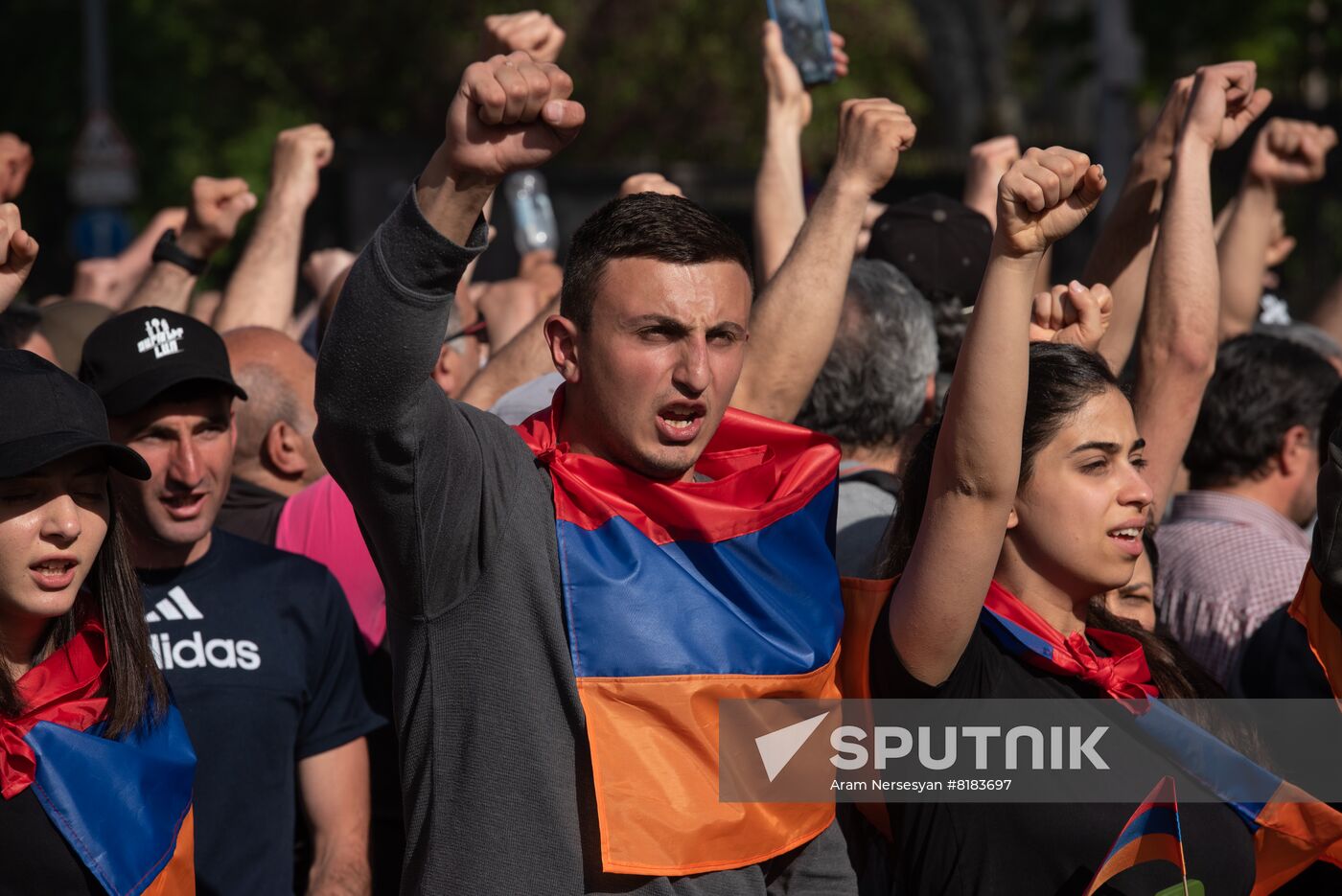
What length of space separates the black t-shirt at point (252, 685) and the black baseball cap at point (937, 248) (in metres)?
1.85

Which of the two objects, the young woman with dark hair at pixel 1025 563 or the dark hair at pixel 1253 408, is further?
the dark hair at pixel 1253 408

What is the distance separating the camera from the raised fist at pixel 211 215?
496 cm

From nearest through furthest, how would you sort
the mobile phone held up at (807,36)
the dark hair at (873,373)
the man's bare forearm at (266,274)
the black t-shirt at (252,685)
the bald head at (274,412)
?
1. the black t-shirt at (252,685)
2. the dark hair at (873,373)
3. the bald head at (274,412)
4. the mobile phone held up at (807,36)
5. the man's bare forearm at (266,274)

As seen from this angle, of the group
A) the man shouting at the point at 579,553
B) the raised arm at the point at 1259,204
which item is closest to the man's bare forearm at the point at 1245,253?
the raised arm at the point at 1259,204

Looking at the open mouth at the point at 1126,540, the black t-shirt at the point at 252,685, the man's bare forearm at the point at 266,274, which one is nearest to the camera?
the open mouth at the point at 1126,540

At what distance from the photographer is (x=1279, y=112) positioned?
9.38 meters

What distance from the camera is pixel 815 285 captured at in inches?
142

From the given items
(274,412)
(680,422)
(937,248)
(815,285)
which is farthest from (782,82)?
(680,422)

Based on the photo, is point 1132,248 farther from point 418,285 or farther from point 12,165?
point 12,165

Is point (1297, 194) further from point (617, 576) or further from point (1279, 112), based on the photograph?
point (617, 576)

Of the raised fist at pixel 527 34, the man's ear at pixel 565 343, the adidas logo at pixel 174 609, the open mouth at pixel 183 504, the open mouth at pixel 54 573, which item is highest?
the raised fist at pixel 527 34

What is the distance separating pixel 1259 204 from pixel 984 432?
254 centimetres

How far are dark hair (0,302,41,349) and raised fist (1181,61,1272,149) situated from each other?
2.80 m

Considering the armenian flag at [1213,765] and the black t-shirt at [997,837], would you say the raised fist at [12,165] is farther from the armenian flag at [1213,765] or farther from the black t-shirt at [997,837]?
the black t-shirt at [997,837]
